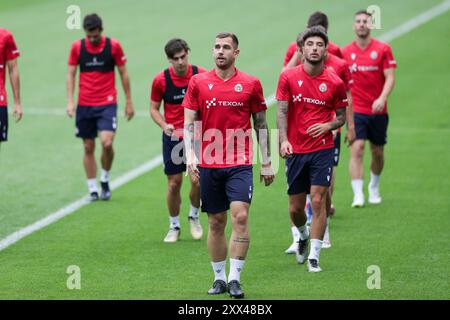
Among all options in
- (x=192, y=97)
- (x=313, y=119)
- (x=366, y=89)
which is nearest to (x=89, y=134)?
(x=366, y=89)

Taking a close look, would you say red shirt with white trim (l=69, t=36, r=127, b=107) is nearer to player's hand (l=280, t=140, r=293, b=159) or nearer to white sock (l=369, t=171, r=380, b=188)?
white sock (l=369, t=171, r=380, b=188)

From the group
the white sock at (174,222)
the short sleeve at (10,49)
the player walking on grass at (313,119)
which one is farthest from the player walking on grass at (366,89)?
the short sleeve at (10,49)

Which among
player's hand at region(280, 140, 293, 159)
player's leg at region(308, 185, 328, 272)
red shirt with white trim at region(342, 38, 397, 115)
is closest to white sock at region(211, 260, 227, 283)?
player's leg at region(308, 185, 328, 272)

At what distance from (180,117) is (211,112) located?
2893 mm

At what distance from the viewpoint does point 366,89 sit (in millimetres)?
16328

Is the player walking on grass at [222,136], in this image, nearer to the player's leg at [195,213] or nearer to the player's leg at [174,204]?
the player's leg at [174,204]

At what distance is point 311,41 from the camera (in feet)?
38.7

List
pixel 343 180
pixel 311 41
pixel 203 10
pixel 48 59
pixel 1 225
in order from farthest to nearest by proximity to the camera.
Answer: pixel 203 10
pixel 48 59
pixel 343 180
pixel 1 225
pixel 311 41

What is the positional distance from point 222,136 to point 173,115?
2926mm

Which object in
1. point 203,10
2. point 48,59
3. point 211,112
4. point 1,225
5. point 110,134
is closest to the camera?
point 211,112

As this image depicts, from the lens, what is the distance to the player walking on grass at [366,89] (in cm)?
1614
